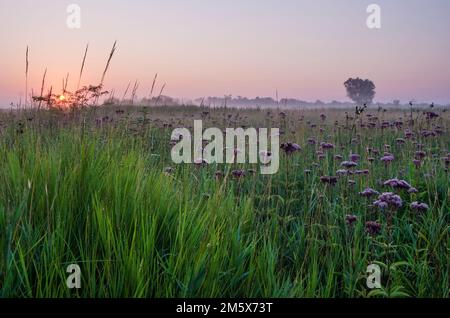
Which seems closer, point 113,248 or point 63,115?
point 113,248

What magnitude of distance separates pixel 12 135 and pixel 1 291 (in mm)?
3354

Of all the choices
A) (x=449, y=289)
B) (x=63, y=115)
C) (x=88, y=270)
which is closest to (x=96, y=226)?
(x=88, y=270)

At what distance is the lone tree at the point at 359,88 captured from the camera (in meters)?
94.0

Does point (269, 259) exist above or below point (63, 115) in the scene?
below

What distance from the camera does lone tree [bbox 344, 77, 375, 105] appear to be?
9400 cm

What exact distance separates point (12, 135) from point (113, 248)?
336 cm

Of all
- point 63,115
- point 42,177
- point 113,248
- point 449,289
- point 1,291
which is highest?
point 63,115

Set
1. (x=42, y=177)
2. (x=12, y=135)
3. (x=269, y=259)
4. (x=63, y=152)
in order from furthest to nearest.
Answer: (x=12, y=135)
(x=63, y=152)
(x=42, y=177)
(x=269, y=259)

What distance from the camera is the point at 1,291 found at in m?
2.18

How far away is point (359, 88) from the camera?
94500 mm
